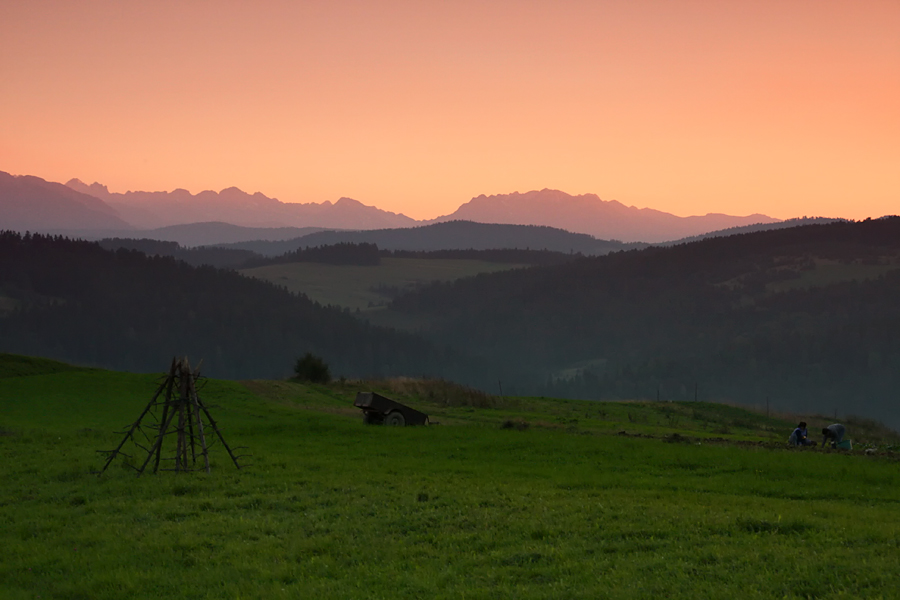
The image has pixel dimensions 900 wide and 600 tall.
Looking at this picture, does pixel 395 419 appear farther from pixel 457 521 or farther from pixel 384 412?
pixel 457 521

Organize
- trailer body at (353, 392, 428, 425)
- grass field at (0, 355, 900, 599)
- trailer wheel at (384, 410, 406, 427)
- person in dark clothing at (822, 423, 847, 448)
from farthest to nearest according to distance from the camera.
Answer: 1. trailer body at (353, 392, 428, 425)
2. trailer wheel at (384, 410, 406, 427)
3. person in dark clothing at (822, 423, 847, 448)
4. grass field at (0, 355, 900, 599)

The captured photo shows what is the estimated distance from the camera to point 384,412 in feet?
140

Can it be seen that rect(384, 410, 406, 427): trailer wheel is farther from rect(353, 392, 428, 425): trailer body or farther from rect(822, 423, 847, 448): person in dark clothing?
rect(822, 423, 847, 448): person in dark clothing

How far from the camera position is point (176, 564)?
14227mm

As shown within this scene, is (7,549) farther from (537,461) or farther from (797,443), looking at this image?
(797,443)

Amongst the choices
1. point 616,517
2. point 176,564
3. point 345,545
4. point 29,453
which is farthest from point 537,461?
point 29,453

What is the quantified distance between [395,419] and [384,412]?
2.55 feet

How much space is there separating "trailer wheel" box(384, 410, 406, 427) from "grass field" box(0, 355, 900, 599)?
22.1ft

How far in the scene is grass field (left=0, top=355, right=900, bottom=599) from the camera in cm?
1230

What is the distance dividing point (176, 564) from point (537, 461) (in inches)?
672

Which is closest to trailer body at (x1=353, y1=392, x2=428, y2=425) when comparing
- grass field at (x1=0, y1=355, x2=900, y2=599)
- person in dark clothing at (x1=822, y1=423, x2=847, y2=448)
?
grass field at (x1=0, y1=355, x2=900, y2=599)

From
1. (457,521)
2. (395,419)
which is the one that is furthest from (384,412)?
(457,521)

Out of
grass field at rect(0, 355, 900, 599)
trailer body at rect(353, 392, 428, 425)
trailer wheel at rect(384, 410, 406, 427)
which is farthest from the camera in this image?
trailer body at rect(353, 392, 428, 425)

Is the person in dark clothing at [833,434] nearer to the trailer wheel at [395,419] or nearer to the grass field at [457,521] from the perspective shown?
the grass field at [457,521]
